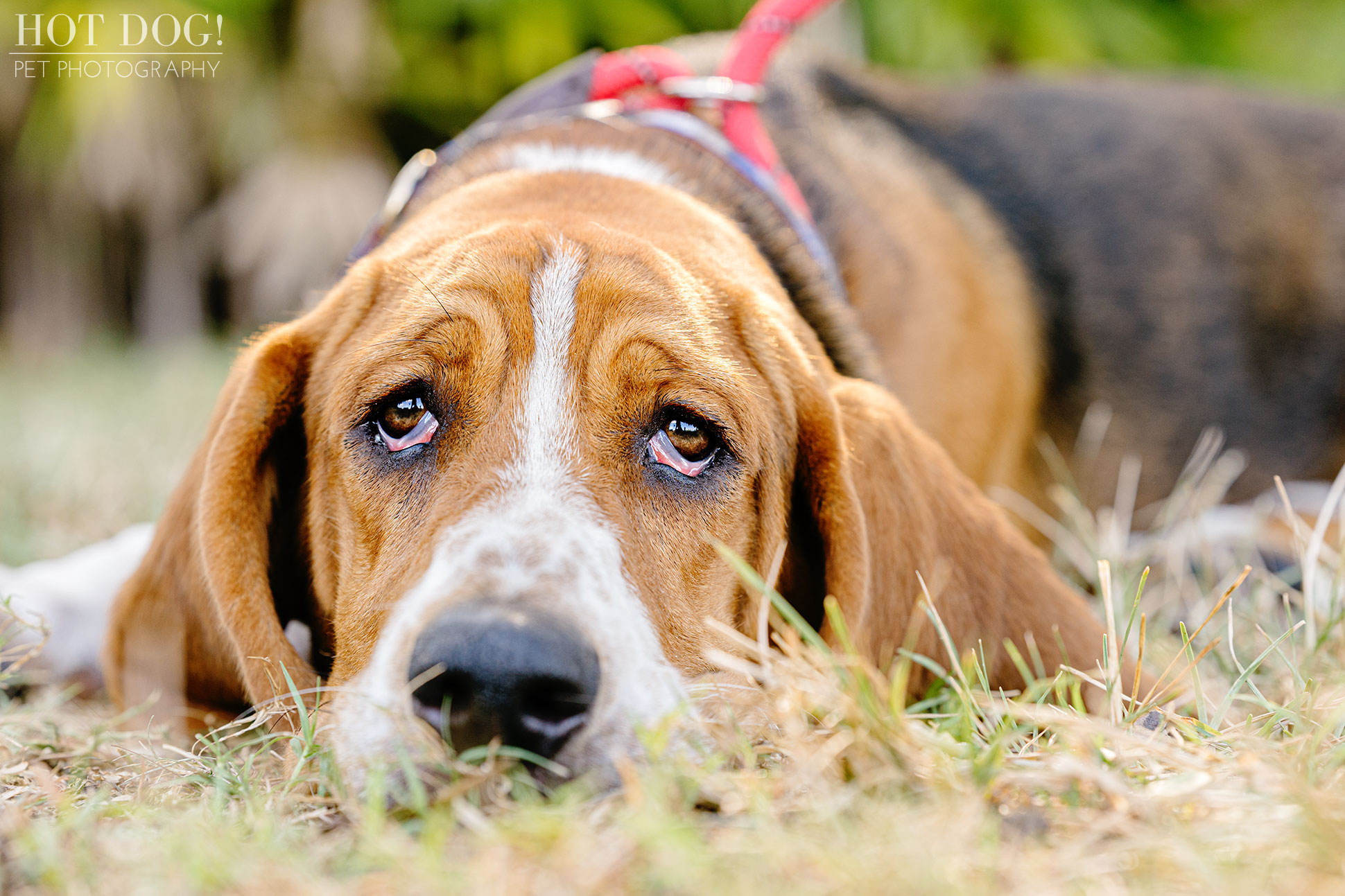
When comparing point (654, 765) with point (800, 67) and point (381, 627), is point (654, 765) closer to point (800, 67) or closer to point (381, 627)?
point (381, 627)

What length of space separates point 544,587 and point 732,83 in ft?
8.73

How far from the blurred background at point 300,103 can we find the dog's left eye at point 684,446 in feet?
23.0

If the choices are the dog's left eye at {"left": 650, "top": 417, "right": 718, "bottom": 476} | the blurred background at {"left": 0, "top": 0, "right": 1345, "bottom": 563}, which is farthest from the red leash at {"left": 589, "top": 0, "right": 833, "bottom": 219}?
the blurred background at {"left": 0, "top": 0, "right": 1345, "bottom": 563}

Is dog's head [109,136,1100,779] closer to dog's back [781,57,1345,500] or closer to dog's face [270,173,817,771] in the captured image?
dog's face [270,173,817,771]

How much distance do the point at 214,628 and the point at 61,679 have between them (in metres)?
0.88

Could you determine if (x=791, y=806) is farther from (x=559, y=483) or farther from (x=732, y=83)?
(x=732, y=83)

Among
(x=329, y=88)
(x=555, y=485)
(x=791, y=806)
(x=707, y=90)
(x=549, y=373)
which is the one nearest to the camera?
(x=791, y=806)

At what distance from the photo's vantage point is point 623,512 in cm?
243

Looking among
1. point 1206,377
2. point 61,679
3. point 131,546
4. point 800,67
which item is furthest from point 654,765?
point 1206,377

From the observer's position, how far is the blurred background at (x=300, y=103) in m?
10.0

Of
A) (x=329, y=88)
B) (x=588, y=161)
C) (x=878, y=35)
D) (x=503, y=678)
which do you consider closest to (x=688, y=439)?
(x=503, y=678)

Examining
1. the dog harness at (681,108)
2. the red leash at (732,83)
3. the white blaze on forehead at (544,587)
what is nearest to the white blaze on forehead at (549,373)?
the white blaze on forehead at (544,587)

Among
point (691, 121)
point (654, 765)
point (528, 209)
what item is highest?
point (691, 121)

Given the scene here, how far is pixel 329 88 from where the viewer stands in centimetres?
1087
